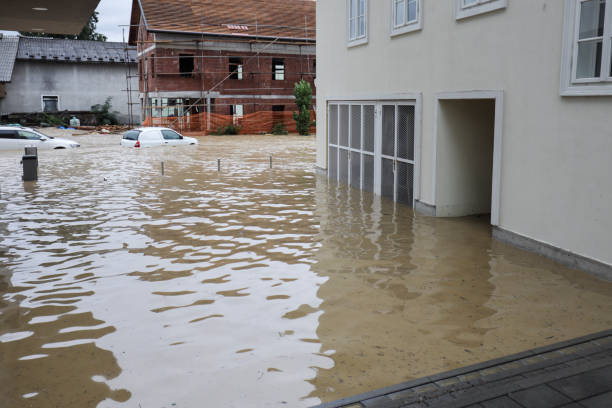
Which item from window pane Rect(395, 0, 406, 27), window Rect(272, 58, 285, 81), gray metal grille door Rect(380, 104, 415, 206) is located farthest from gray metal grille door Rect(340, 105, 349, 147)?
window Rect(272, 58, 285, 81)

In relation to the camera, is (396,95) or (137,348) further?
(396,95)

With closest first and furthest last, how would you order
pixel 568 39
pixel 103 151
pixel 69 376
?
pixel 69 376, pixel 568 39, pixel 103 151

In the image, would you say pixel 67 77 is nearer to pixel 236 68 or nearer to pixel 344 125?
pixel 236 68

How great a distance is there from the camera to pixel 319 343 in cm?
568

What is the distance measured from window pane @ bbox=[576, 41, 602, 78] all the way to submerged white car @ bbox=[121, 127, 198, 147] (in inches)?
911

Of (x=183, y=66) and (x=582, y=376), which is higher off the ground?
(x=183, y=66)

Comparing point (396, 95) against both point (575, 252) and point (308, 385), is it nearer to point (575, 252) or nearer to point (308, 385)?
point (575, 252)

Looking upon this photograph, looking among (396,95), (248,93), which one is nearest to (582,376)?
(396,95)

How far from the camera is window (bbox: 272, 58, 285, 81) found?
45406mm

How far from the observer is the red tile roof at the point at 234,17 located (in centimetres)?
4178

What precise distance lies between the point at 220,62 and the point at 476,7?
35.2 metres

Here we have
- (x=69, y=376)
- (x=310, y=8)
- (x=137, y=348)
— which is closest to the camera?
(x=69, y=376)

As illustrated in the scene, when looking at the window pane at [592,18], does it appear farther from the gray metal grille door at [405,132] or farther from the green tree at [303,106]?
the green tree at [303,106]

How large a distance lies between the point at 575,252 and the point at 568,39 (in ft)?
9.62
